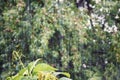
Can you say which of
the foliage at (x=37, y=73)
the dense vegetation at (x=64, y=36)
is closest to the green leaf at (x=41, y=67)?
the foliage at (x=37, y=73)

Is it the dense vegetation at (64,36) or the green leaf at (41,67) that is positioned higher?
the green leaf at (41,67)

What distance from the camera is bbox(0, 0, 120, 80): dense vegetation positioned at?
127 inches

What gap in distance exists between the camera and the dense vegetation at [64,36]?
10.6 ft

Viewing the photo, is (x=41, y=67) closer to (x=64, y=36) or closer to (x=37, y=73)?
(x=37, y=73)

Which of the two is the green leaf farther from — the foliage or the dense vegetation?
the dense vegetation

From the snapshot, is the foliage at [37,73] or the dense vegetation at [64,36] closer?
the foliage at [37,73]

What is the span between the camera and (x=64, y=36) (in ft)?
10.9

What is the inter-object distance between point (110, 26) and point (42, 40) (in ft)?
2.95

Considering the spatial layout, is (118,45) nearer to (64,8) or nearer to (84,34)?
(84,34)

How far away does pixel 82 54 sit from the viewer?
3475 millimetres

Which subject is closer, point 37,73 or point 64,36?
point 37,73

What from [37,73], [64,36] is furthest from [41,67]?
[64,36]

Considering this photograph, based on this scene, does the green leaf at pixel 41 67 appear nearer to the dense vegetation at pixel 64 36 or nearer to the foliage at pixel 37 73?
the foliage at pixel 37 73

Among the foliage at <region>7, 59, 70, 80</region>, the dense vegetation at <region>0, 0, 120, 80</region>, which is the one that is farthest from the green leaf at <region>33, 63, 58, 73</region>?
the dense vegetation at <region>0, 0, 120, 80</region>
